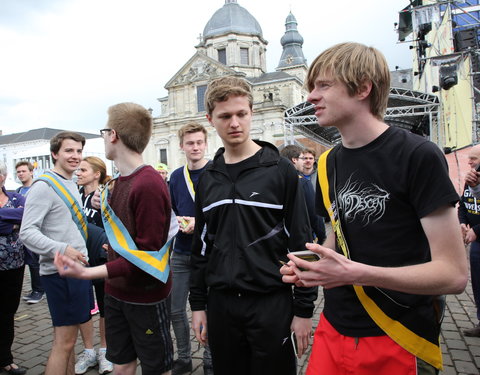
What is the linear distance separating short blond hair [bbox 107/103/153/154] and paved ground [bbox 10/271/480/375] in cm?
244

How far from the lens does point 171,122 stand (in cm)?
5138

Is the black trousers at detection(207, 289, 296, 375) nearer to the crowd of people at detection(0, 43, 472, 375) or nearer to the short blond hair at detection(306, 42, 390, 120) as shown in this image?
the crowd of people at detection(0, 43, 472, 375)

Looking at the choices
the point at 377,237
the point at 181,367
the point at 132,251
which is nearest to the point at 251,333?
the point at 132,251

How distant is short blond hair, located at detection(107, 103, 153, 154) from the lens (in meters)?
2.52

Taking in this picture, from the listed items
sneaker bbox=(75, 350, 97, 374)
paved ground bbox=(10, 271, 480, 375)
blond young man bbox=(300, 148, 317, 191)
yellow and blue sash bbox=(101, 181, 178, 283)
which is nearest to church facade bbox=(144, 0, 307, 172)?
blond young man bbox=(300, 148, 317, 191)

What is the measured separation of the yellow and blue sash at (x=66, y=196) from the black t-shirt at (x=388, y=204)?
7.73 ft

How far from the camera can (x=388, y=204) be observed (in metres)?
1.59

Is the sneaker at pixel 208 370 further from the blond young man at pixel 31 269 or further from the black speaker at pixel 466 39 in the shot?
the black speaker at pixel 466 39

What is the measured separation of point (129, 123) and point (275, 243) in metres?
1.29

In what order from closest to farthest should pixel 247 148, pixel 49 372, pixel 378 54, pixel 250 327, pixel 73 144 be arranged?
pixel 378 54
pixel 250 327
pixel 247 148
pixel 49 372
pixel 73 144

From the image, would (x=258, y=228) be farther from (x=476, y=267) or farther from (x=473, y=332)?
(x=473, y=332)

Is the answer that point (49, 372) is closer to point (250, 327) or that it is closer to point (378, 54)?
point (250, 327)

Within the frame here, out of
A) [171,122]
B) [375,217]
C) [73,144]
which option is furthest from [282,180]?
[171,122]

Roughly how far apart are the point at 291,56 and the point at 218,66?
59.1ft
